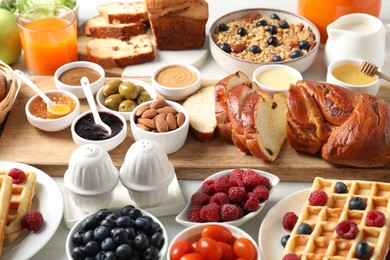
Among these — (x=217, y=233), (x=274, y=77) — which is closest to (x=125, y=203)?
(x=217, y=233)

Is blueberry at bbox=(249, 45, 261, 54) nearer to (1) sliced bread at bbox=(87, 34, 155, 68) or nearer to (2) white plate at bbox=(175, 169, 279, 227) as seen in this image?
(1) sliced bread at bbox=(87, 34, 155, 68)

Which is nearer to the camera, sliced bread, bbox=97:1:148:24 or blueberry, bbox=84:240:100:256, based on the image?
blueberry, bbox=84:240:100:256

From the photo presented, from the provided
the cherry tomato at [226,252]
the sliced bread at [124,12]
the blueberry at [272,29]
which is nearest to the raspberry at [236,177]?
the cherry tomato at [226,252]

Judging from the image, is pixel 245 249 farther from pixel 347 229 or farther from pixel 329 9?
pixel 329 9

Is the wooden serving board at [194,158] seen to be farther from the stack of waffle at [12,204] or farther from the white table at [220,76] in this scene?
the stack of waffle at [12,204]

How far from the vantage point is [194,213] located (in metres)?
2.77

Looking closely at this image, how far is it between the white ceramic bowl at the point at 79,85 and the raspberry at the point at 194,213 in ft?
3.21

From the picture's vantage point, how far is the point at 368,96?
311cm

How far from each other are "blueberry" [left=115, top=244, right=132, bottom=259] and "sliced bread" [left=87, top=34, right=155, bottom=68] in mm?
1464

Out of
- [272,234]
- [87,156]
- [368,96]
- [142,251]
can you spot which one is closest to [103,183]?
[87,156]

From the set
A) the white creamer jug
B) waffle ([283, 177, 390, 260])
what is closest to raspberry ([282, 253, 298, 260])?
waffle ([283, 177, 390, 260])

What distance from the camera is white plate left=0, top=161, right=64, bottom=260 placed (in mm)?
2689

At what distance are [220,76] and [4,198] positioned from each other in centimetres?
141

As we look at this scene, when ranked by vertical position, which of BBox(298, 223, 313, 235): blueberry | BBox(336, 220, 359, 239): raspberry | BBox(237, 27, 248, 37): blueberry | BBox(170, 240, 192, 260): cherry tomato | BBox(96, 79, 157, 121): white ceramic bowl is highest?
BBox(336, 220, 359, 239): raspberry
